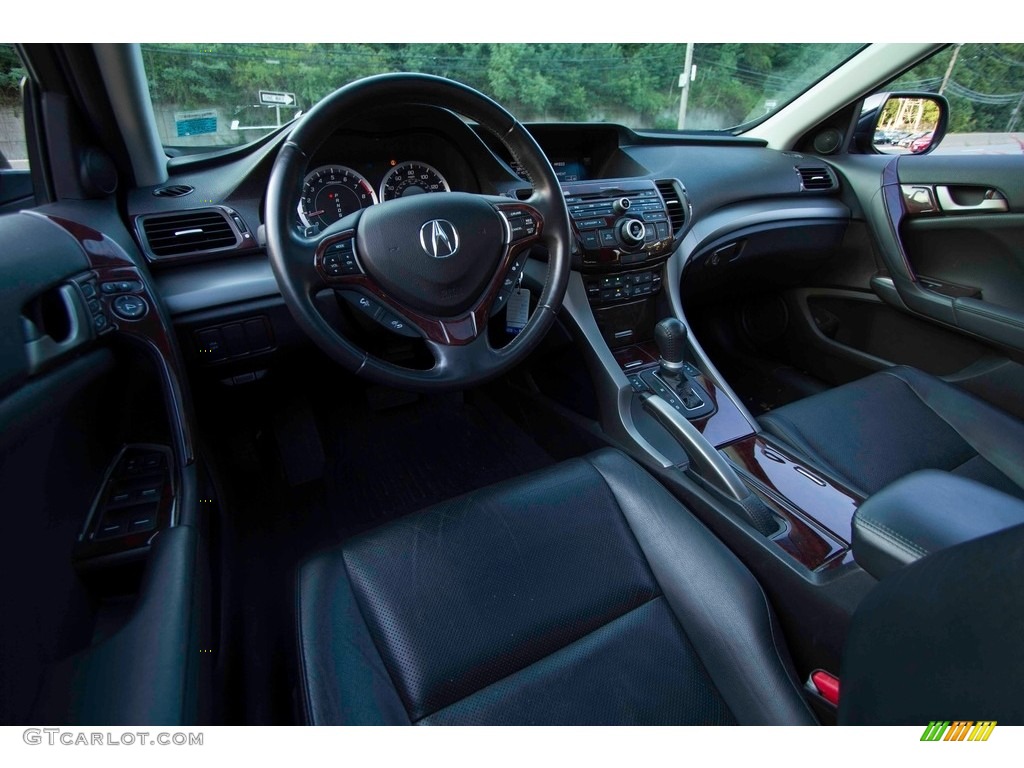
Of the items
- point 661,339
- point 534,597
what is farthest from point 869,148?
point 534,597

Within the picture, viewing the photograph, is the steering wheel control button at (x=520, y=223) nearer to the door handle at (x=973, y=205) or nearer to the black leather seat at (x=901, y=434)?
the black leather seat at (x=901, y=434)

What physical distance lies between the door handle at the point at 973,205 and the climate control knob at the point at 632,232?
1.18 m

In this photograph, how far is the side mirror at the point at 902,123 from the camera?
6.92 feet

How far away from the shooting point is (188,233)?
131 centimetres

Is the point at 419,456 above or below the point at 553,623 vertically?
below

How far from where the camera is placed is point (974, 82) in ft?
6.16

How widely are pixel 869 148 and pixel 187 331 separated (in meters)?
2.63

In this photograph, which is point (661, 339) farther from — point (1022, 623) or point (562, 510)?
point (1022, 623)

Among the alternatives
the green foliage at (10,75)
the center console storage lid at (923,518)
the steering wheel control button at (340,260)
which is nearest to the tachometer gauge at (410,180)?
the steering wheel control button at (340,260)

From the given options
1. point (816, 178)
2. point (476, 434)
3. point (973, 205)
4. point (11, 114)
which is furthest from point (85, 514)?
point (973, 205)

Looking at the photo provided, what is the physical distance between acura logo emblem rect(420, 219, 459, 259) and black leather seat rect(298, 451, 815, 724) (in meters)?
0.51

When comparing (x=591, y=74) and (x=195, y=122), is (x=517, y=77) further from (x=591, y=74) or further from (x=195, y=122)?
(x=195, y=122)
